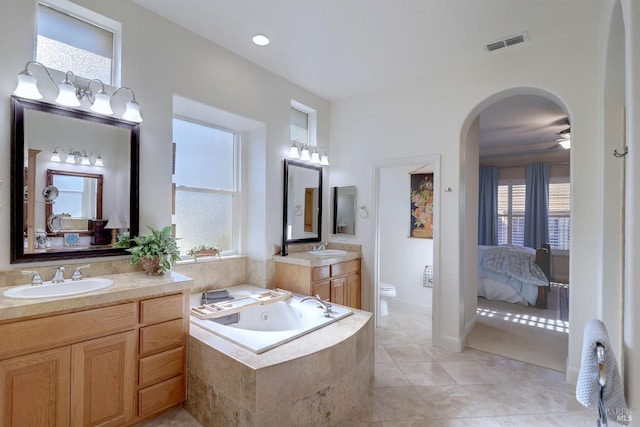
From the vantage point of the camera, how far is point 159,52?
2566mm

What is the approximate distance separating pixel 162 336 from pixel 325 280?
1732 millimetres

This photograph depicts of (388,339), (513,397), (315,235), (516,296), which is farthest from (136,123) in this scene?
(516,296)

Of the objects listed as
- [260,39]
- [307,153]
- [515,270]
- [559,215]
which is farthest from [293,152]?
[559,215]

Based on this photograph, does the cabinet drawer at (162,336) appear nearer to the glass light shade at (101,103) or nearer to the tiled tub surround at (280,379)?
the tiled tub surround at (280,379)

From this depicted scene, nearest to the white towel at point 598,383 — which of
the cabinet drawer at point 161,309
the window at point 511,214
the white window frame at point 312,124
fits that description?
the cabinet drawer at point 161,309

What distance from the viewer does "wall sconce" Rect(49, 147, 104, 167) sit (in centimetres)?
209

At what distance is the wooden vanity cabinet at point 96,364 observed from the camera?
158 cm

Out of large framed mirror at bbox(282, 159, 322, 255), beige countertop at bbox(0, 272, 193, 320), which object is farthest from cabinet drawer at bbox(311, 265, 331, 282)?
beige countertop at bbox(0, 272, 193, 320)

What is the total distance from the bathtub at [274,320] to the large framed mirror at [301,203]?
32.1 inches

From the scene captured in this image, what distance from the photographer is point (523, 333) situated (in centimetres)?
371

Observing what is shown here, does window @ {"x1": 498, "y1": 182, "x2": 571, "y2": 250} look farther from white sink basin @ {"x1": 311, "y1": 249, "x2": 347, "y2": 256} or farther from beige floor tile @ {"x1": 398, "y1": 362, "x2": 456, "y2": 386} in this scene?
beige floor tile @ {"x1": 398, "y1": 362, "x2": 456, "y2": 386}

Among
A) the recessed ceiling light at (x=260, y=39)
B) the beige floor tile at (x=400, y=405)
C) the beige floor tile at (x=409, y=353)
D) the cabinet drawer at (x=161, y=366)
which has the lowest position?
the beige floor tile at (x=409, y=353)

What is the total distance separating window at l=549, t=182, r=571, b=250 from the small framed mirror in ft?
17.3

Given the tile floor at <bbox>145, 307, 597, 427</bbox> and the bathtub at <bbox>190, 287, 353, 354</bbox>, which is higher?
the bathtub at <bbox>190, 287, 353, 354</bbox>
